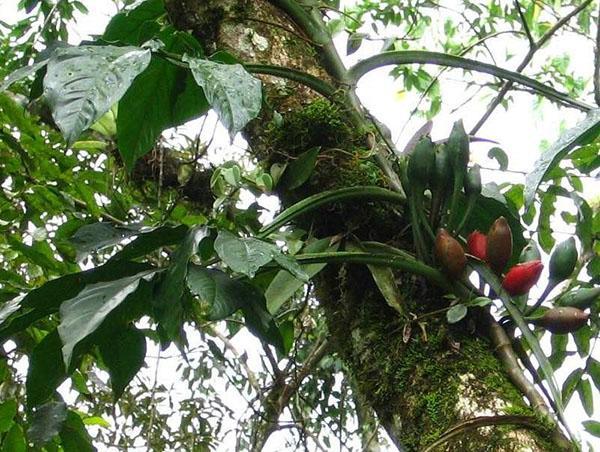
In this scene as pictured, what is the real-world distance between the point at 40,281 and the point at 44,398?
0.69 metres

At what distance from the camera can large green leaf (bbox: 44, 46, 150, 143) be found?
71 cm

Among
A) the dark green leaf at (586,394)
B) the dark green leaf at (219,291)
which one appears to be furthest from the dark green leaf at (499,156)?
the dark green leaf at (219,291)

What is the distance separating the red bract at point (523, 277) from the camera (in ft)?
2.97

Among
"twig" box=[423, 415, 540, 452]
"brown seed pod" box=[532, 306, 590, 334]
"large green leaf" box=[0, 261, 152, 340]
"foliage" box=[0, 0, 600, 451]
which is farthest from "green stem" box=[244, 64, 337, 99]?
"twig" box=[423, 415, 540, 452]

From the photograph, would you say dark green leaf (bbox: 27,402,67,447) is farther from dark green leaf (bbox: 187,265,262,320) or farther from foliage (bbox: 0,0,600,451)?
dark green leaf (bbox: 187,265,262,320)

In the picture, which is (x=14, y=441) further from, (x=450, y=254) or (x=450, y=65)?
(x=450, y=65)

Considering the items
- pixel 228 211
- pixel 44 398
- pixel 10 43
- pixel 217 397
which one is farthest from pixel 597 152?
pixel 10 43

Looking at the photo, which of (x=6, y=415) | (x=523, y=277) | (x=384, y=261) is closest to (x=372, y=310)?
(x=384, y=261)

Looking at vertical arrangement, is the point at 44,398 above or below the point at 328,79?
below

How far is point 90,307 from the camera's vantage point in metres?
0.82

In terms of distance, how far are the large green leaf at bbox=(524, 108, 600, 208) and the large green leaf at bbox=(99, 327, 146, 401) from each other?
1.59 feet

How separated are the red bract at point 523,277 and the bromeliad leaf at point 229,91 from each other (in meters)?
0.35

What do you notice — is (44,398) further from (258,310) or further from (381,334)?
(381,334)

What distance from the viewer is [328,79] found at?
1.24m
